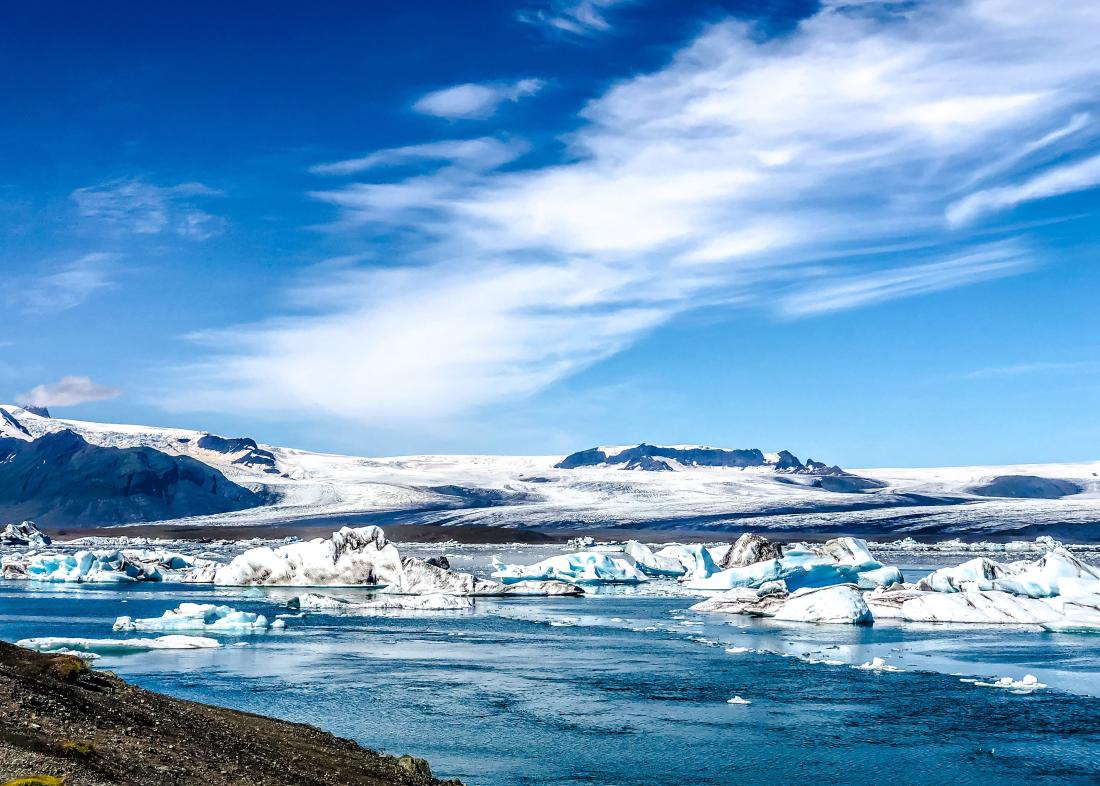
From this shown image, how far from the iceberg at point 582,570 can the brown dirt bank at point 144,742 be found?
30.2 metres

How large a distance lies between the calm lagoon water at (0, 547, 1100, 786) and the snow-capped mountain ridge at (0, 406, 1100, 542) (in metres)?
69.3

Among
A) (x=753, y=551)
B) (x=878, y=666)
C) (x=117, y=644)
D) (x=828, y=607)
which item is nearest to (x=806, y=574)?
(x=753, y=551)

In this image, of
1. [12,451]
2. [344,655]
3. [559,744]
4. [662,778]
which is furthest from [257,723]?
[12,451]

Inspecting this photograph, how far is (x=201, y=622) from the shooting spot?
2206 cm

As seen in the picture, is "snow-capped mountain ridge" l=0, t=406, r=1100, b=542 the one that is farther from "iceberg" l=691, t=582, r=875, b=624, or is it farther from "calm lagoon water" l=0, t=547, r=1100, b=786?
"calm lagoon water" l=0, t=547, r=1100, b=786

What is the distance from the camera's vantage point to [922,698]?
14.6 meters

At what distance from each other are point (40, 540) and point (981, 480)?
130 meters

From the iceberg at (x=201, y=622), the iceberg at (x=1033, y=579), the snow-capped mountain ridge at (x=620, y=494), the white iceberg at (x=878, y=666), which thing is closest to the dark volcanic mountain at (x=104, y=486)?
the snow-capped mountain ridge at (x=620, y=494)

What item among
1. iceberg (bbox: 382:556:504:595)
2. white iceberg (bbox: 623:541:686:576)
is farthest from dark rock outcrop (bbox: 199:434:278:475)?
iceberg (bbox: 382:556:504:595)

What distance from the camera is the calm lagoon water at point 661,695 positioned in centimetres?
1108

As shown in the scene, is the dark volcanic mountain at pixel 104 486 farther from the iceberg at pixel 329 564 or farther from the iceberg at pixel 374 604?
the iceberg at pixel 374 604

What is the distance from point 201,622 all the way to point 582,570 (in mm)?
22421

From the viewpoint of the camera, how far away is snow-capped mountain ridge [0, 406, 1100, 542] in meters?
105

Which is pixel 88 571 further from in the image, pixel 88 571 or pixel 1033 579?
pixel 1033 579
